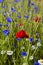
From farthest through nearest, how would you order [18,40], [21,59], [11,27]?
[11,27]
[18,40]
[21,59]

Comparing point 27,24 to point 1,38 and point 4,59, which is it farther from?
point 4,59

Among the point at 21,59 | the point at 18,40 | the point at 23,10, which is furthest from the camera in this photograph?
the point at 23,10

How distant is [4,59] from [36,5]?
134 cm

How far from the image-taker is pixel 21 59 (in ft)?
5.21

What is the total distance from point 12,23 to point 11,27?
50mm

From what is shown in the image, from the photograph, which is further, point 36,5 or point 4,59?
point 36,5

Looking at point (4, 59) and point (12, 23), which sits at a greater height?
point (12, 23)

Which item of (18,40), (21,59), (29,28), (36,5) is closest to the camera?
(21,59)

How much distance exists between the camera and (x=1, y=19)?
2.15 meters

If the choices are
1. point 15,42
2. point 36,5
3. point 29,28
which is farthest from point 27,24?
point 36,5

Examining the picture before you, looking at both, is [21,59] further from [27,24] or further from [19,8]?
[19,8]

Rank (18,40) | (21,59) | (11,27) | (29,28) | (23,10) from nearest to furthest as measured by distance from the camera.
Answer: (21,59) < (18,40) < (11,27) < (29,28) < (23,10)

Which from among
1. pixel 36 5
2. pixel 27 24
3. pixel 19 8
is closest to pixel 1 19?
pixel 27 24

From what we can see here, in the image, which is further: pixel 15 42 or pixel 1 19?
pixel 1 19
